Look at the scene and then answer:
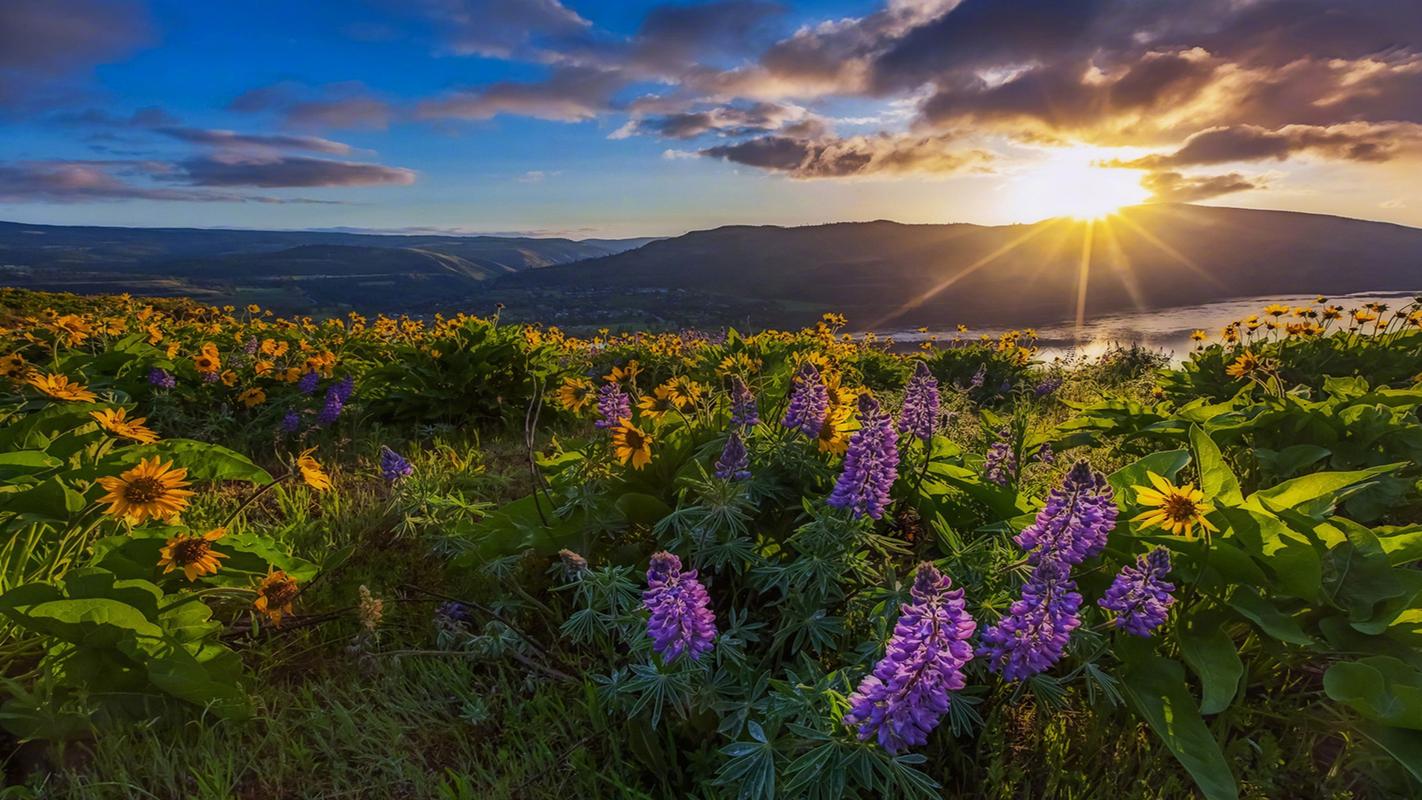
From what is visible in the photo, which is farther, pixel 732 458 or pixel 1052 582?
pixel 732 458

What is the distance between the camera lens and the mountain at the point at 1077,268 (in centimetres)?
5847

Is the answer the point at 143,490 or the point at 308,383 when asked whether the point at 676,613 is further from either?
the point at 308,383

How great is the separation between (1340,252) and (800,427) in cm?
9998

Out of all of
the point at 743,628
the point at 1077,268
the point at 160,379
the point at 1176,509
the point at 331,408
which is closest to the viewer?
the point at 1176,509

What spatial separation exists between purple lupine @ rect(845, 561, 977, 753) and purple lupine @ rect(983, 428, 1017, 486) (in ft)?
3.55

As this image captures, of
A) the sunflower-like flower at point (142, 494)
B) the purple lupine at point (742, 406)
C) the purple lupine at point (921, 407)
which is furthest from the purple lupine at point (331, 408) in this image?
the purple lupine at point (921, 407)

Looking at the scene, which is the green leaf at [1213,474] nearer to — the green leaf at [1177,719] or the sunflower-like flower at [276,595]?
the green leaf at [1177,719]

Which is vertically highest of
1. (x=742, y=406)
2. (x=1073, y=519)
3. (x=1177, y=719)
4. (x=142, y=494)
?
(x=742, y=406)

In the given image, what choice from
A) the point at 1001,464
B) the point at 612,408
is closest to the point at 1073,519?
the point at 1001,464

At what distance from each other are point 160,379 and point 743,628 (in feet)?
16.1

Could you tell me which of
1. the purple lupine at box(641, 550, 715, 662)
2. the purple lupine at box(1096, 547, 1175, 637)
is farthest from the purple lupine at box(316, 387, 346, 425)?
the purple lupine at box(1096, 547, 1175, 637)

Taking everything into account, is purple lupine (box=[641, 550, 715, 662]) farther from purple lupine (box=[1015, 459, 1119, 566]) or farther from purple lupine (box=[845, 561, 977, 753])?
purple lupine (box=[1015, 459, 1119, 566])

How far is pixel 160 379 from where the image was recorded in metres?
4.70

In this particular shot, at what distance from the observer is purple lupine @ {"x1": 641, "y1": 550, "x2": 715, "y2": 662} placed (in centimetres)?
152
